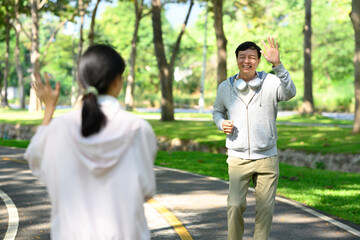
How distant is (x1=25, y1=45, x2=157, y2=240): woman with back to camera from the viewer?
2.41m

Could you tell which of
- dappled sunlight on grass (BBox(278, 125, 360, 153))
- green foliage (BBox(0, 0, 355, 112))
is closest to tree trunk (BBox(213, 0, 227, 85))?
dappled sunlight on grass (BBox(278, 125, 360, 153))

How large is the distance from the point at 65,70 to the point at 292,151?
193ft

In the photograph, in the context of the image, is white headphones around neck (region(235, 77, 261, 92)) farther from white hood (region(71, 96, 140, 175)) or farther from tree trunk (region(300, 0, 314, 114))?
tree trunk (region(300, 0, 314, 114))

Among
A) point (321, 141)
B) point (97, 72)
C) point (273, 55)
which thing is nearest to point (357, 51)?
point (321, 141)

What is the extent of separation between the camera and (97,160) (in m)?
2.41

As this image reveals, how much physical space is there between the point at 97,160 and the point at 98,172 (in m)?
0.06

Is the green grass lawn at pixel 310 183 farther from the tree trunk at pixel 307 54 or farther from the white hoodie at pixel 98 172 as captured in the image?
the tree trunk at pixel 307 54

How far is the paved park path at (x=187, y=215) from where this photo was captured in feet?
22.1

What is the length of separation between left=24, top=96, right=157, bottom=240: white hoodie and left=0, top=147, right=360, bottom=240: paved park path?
162 inches

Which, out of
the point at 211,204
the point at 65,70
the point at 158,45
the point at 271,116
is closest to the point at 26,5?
the point at 158,45

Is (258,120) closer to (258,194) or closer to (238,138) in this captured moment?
(238,138)

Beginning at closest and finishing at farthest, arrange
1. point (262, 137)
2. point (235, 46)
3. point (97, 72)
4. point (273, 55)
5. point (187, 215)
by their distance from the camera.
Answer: point (97, 72) → point (273, 55) → point (262, 137) → point (187, 215) → point (235, 46)

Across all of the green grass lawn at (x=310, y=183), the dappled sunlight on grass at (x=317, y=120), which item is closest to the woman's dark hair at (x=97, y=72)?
the green grass lawn at (x=310, y=183)

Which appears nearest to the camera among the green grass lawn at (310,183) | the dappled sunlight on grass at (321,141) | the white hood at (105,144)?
the white hood at (105,144)
